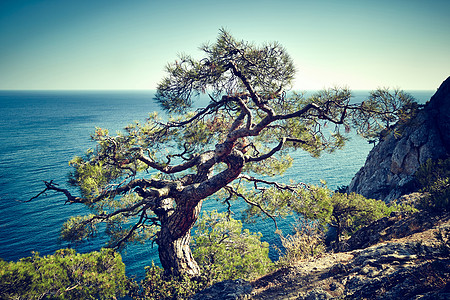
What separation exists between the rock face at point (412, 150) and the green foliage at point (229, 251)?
14.5 meters

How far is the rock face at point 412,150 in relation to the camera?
2044cm

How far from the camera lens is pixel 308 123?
936cm

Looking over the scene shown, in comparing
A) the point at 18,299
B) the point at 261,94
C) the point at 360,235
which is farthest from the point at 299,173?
the point at 18,299

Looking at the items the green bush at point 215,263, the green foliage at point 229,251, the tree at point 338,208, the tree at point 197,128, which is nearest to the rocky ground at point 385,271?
the tree at point 338,208

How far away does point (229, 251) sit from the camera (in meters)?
13.1

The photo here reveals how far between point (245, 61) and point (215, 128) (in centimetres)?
370

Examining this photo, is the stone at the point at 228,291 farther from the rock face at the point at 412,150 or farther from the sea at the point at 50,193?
the rock face at the point at 412,150

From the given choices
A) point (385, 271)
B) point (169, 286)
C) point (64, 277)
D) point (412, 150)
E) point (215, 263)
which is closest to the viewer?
point (385, 271)

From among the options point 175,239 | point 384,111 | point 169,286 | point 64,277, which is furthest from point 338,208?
point 64,277

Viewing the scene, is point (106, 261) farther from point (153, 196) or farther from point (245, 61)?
point (245, 61)

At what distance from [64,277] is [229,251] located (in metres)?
7.66

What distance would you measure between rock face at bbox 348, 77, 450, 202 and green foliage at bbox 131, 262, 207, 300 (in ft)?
60.3

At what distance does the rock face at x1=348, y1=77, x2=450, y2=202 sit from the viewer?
2044 cm

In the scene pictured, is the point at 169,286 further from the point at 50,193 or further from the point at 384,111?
the point at 50,193
